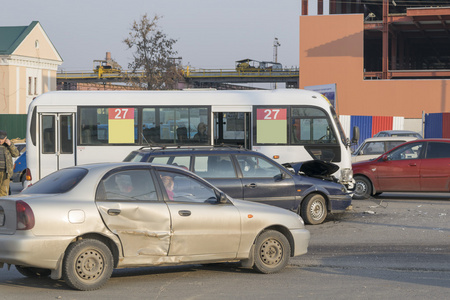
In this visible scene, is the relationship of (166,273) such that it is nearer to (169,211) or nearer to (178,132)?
(169,211)

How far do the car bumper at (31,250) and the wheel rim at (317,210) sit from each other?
7465 mm

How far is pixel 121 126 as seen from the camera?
18.3 metres

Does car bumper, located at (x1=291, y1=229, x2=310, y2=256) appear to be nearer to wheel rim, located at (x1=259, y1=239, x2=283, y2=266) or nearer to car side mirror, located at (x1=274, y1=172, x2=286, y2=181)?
wheel rim, located at (x1=259, y1=239, x2=283, y2=266)

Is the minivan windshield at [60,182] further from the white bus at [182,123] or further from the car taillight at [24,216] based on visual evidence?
the white bus at [182,123]

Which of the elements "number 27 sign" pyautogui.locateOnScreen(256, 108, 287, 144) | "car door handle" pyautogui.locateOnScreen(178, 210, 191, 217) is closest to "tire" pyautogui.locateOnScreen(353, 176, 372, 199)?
"number 27 sign" pyautogui.locateOnScreen(256, 108, 287, 144)

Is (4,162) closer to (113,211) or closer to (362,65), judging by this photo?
(113,211)

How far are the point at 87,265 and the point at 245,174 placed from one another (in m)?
5.66

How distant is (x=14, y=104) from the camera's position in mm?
64188

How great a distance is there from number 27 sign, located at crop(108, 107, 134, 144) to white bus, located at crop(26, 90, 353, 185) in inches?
1.0

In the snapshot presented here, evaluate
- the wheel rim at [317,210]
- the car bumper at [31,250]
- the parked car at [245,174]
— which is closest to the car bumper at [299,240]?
the car bumper at [31,250]

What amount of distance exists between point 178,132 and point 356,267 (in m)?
9.73

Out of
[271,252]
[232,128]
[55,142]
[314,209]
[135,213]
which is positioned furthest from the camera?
[232,128]

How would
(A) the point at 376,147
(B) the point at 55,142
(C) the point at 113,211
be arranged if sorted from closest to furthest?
(C) the point at 113,211
(B) the point at 55,142
(A) the point at 376,147

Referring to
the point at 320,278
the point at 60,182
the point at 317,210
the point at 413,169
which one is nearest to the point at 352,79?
the point at 413,169
